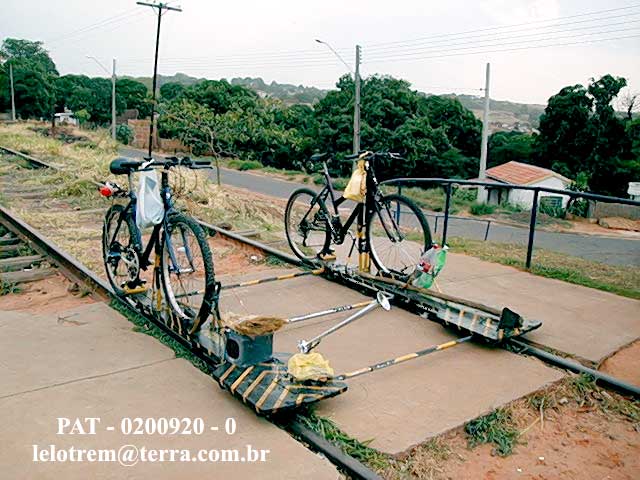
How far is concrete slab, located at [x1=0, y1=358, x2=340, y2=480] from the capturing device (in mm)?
2949

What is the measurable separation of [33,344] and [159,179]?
1531 millimetres

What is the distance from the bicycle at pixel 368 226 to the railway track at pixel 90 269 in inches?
13.6

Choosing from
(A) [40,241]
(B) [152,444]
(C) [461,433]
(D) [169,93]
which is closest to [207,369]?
(B) [152,444]

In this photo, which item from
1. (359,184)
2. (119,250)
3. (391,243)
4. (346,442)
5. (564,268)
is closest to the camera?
(346,442)

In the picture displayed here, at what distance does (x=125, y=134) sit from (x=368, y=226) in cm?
4759

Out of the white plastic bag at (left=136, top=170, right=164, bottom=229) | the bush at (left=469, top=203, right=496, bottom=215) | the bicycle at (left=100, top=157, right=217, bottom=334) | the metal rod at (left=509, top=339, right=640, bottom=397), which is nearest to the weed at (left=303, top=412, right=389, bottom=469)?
the bicycle at (left=100, top=157, right=217, bottom=334)

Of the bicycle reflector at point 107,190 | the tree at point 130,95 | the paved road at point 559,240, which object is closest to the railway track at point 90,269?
the bicycle reflector at point 107,190

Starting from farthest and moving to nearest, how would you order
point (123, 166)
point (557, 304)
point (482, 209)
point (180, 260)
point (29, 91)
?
1. point (29, 91)
2. point (482, 209)
3. point (557, 304)
4. point (123, 166)
5. point (180, 260)

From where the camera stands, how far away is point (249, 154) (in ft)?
138

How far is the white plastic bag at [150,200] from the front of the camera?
14.8 ft

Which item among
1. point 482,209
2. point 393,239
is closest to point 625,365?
point 393,239

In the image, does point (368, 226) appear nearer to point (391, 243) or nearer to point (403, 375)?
point (391, 243)

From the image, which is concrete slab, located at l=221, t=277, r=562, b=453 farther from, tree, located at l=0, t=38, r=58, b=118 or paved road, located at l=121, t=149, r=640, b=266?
tree, located at l=0, t=38, r=58, b=118

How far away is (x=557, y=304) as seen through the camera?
223 inches
